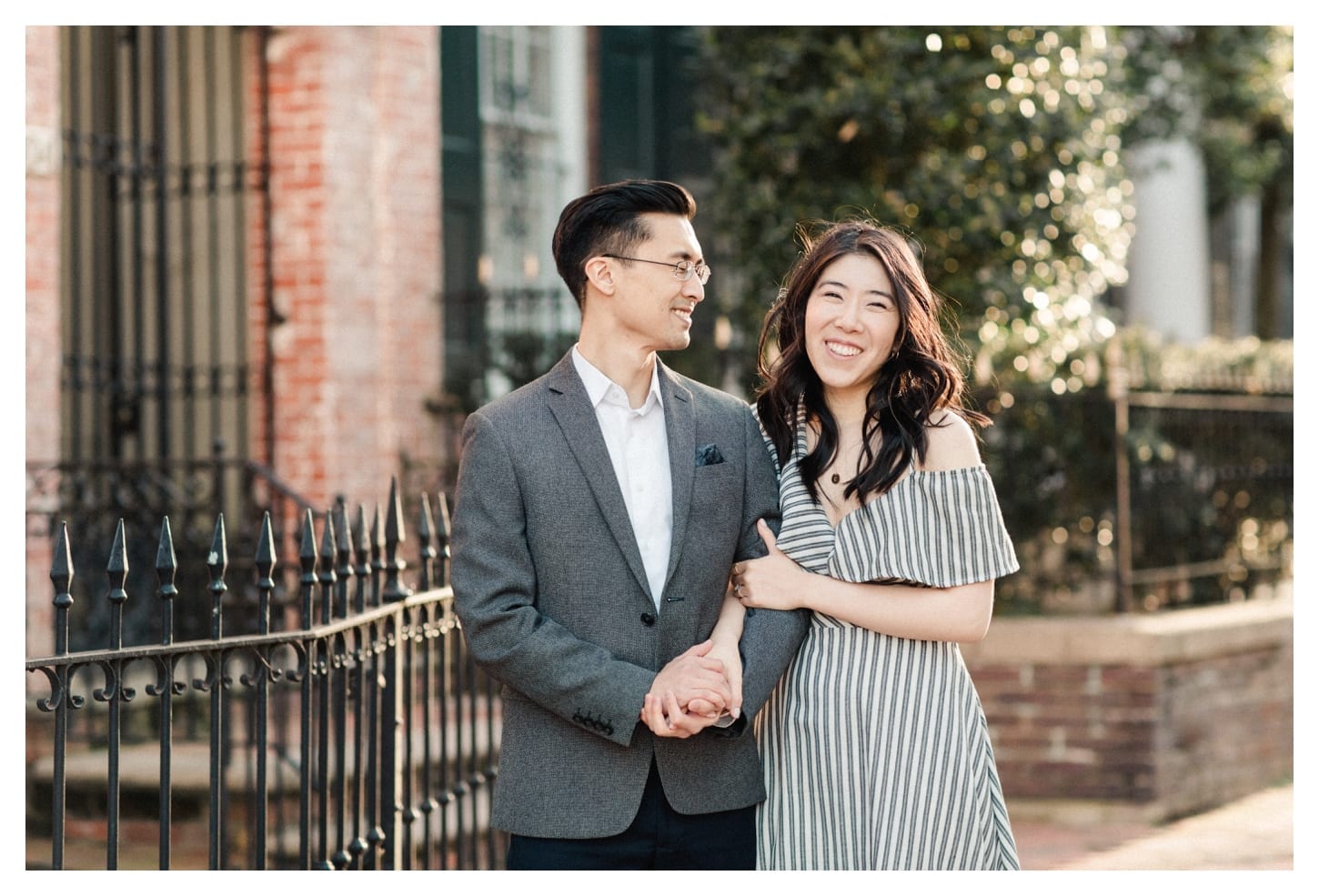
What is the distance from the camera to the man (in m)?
2.99

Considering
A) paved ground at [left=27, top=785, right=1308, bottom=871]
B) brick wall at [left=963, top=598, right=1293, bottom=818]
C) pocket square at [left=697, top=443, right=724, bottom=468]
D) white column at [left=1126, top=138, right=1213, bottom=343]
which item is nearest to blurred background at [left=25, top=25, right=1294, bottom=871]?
brick wall at [left=963, top=598, right=1293, bottom=818]

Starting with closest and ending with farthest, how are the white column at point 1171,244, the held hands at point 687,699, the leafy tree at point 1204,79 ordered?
the held hands at point 687,699, the leafy tree at point 1204,79, the white column at point 1171,244

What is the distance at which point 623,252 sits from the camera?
10.4ft

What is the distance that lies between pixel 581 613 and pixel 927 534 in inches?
29.5

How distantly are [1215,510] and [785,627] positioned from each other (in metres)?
6.78

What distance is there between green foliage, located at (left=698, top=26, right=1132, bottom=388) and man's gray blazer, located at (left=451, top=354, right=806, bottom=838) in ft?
17.3

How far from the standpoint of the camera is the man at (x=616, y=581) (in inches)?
118

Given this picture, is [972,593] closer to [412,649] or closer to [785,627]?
[785,627]

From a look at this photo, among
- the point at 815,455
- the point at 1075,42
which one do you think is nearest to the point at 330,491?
the point at 1075,42

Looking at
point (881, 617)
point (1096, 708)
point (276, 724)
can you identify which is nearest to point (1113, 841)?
point (1096, 708)

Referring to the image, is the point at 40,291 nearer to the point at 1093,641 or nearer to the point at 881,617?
the point at 881,617

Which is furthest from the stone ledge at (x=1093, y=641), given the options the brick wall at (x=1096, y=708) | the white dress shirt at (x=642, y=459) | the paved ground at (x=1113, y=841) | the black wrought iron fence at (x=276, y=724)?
the white dress shirt at (x=642, y=459)

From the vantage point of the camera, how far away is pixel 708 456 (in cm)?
321

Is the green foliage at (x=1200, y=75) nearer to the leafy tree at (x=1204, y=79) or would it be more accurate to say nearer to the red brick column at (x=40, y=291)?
the leafy tree at (x=1204, y=79)
